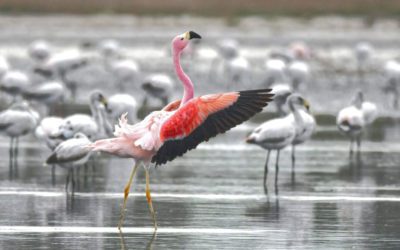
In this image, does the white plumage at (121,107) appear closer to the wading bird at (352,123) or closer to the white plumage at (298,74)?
the wading bird at (352,123)

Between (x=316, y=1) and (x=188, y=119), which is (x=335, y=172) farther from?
(x=316, y=1)

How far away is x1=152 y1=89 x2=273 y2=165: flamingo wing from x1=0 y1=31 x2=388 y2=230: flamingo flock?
10 millimetres

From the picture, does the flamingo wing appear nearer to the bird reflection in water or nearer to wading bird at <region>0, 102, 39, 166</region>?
the bird reflection in water

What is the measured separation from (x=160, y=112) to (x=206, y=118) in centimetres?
73

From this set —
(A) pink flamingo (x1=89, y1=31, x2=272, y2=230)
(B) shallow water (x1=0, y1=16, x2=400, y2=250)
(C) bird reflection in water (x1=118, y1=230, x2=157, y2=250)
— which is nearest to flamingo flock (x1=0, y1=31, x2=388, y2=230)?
(A) pink flamingo (x1=89, y1=31, x2=272, y2=230)

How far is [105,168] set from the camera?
18.2 m

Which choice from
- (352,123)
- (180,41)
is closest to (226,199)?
(180,41)

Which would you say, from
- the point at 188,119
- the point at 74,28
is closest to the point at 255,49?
the point at 74,28

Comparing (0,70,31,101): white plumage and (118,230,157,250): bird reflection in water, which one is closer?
(118,230,157,250): bird reflection in water

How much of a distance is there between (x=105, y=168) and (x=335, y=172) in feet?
11.3

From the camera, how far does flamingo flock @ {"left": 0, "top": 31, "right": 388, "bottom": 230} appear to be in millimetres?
12531

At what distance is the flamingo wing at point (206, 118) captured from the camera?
12.4m

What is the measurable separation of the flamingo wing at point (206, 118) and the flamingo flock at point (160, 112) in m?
0.01

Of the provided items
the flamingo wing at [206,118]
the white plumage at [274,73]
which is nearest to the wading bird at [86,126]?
the flamingo wing at [206,118]
